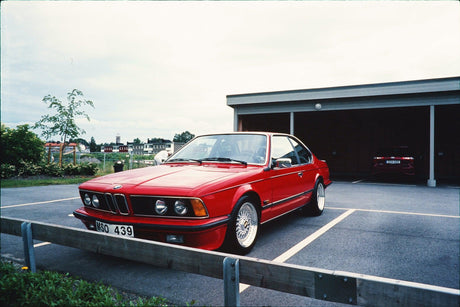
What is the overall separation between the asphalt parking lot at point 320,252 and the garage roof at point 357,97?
675cm

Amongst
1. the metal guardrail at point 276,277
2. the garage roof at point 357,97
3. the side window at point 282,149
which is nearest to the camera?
the metal guardrail at point 276,277

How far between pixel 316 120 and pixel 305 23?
1616cm

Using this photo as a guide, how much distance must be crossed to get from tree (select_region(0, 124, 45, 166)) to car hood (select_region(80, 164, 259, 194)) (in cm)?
1392

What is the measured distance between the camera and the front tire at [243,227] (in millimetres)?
3292

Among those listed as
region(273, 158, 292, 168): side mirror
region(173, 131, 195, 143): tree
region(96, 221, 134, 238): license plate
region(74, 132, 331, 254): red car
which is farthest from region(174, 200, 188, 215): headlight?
region(173, 131, 195, 143): tree

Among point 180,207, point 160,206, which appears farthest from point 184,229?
point 160,206

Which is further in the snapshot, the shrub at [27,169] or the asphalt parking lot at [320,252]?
the shrub at [27,169]

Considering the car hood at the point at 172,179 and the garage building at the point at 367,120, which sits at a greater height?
the garage building at the point at 367,120

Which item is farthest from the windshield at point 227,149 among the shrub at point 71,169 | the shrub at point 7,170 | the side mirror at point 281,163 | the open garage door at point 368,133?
the shrub at point 71,169

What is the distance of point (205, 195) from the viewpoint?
2998mm

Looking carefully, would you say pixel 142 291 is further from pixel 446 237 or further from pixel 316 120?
pixel 316 120

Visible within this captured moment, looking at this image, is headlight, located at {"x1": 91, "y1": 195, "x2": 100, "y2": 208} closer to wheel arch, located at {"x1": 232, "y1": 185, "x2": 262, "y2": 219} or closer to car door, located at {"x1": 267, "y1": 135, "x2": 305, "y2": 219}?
wheel arch, located at {"x1": 232, "y1": 185, "x2": 262, "y2": 219}

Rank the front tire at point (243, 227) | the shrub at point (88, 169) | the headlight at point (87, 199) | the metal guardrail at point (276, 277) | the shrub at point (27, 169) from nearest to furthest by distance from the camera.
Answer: the metal guardrail at point (276, 277), the front tire at point (243, 227), the headlight at point (87, 199), the shrub at point (27, 169), the shrub at point (88, 169)

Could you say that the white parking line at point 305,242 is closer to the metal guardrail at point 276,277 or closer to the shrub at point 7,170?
the metal guardrail at point 276,277
